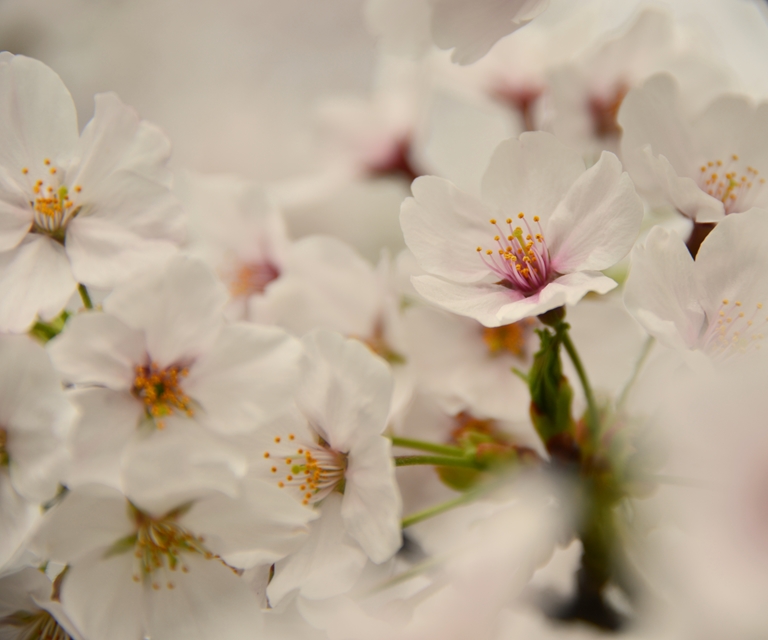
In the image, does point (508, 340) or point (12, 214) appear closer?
point (12, 214)

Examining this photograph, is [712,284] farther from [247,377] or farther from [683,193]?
[247,377]

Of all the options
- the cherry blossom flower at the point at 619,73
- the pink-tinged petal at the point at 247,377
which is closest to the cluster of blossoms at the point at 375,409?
the pink-tinged petal at the point at 247,377

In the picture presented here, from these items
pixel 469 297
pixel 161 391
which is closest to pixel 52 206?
pixel 161 391

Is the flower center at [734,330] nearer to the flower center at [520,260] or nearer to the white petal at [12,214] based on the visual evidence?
the flower center at [520,260]

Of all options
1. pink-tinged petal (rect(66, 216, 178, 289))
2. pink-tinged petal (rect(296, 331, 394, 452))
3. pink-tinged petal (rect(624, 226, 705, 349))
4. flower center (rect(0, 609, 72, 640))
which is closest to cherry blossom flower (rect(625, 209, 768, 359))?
pink-tinged petal (rect(624, 226, 705, 349))

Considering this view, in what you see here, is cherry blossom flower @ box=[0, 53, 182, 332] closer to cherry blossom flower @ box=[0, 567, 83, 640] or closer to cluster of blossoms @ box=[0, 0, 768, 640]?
cluster of blossoms @ box=[0, 0, 768, 640]

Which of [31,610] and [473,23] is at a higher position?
[473,23]
